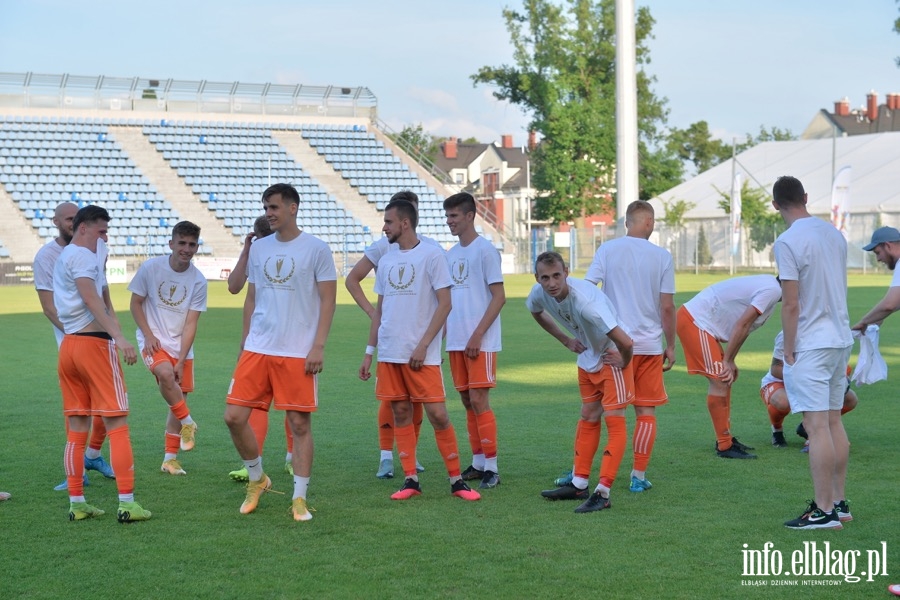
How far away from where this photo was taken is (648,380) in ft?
24.3

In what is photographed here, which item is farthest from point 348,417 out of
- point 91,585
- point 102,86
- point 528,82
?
point 528,82

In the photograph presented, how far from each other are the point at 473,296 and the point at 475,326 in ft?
0.71

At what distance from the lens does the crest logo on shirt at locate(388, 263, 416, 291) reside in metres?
7.24

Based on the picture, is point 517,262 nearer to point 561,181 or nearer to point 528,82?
point 561,181

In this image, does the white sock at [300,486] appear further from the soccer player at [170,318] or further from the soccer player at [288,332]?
the soccer player at [170,318]

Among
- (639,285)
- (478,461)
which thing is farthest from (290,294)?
(639,285)

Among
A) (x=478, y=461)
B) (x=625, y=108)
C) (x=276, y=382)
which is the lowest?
(x=478, y=461)

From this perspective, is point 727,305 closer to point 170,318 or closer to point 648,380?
point 648,380

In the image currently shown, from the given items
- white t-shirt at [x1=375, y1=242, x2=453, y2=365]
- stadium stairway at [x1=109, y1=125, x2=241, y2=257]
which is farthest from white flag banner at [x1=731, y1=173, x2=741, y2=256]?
white t-shirt at [x1=375, y1=242, x2=453, y2=365]

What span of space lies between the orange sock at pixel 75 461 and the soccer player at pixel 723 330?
4661mm

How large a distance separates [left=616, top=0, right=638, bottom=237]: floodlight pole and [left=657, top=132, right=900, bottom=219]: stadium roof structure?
31.3m

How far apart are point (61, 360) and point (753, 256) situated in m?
47.6

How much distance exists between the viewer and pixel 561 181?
6138cm

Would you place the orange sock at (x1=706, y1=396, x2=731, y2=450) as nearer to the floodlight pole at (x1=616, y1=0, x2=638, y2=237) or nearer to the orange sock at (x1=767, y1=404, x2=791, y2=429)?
the orange sock at (x1=767, y1=404, x2=791, y2=429)
